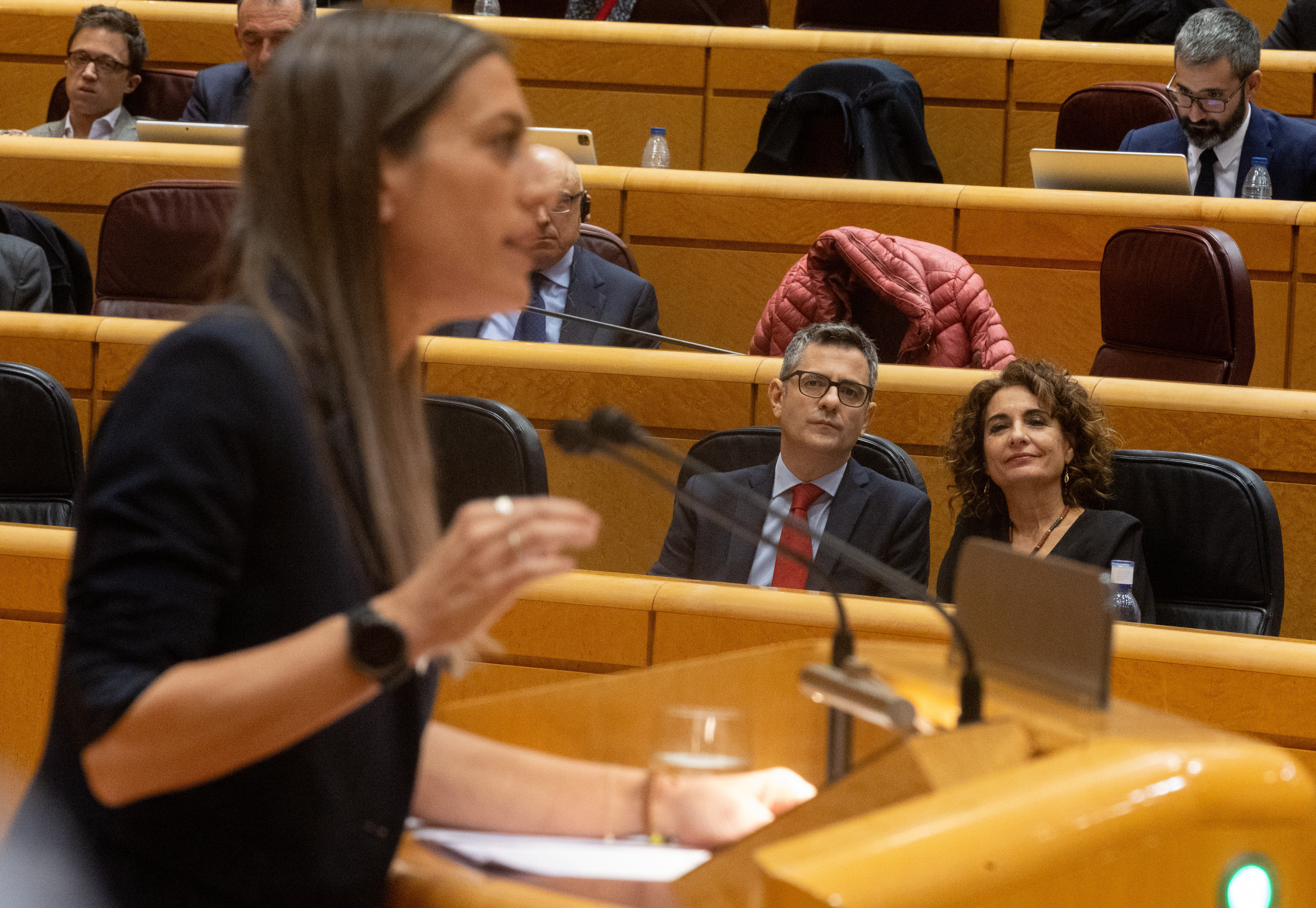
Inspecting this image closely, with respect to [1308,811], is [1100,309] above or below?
above

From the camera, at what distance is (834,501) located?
2.05 meters

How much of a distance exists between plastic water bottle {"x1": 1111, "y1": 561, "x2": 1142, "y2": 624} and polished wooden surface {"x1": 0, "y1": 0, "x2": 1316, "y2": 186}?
6.52 feet

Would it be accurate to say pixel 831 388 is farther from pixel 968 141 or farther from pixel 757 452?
pixel 968 141

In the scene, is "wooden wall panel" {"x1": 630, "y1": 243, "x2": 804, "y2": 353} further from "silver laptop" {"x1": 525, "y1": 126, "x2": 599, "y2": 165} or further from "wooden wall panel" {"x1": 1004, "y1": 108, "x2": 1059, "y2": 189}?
"wooden wall panel" {"x1": 1004, "y1": 108, "x2": 1059, "y2": 189}

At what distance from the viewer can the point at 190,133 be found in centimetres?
318

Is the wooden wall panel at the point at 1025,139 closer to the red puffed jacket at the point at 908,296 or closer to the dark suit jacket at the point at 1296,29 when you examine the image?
the dark suit jacket at the point at 1296,29

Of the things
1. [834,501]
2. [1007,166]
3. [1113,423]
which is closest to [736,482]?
[834,501]

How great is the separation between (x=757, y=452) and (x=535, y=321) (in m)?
0.75

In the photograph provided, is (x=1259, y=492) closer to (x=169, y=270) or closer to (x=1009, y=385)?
(x=1009, y=385)

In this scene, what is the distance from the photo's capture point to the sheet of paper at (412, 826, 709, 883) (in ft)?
2.40

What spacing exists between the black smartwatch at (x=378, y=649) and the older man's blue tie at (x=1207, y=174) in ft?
9.48

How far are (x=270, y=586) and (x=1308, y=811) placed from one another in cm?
48

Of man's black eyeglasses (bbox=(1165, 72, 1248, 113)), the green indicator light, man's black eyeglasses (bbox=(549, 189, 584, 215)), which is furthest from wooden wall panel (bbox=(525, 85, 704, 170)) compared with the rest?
the green indicator light

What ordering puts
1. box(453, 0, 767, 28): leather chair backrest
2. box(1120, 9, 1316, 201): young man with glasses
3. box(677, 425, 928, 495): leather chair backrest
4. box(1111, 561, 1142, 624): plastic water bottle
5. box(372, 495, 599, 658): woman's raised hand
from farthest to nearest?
1. box(453, 0, 767, 28): leather chair backrest
2. box(1120, 9, 1316, 201): young man with glasses
3. box(677, 425, 928, 495): leather chair backrest
4. box(1111, 561, 1142, 624): plastic water bottle
5. box(372, 495, 599, 658): woman's raised hand
